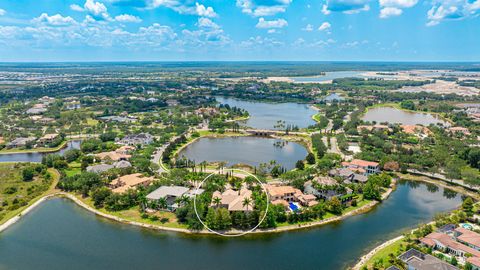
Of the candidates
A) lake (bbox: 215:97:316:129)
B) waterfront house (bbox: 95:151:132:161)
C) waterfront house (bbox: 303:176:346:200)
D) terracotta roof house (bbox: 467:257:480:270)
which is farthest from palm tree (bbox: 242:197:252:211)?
lake (bbox: 215:97:316:129)

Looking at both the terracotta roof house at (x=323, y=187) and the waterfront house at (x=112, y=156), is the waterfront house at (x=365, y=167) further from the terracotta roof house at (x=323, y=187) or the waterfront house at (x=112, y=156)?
the waterfront house at (x=112, y=156)

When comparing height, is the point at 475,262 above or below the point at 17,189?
above

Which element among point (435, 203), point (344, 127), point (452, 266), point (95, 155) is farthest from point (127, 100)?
point (452, 266)

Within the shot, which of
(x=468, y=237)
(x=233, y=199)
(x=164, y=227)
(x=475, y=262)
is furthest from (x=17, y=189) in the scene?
(x=468, y=237)

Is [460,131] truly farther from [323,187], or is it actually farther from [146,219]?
[146,219]

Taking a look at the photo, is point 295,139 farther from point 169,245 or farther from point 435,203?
point 169,245

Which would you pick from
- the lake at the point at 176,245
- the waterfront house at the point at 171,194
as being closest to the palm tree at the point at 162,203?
the waterfront house at the point at 171,194
